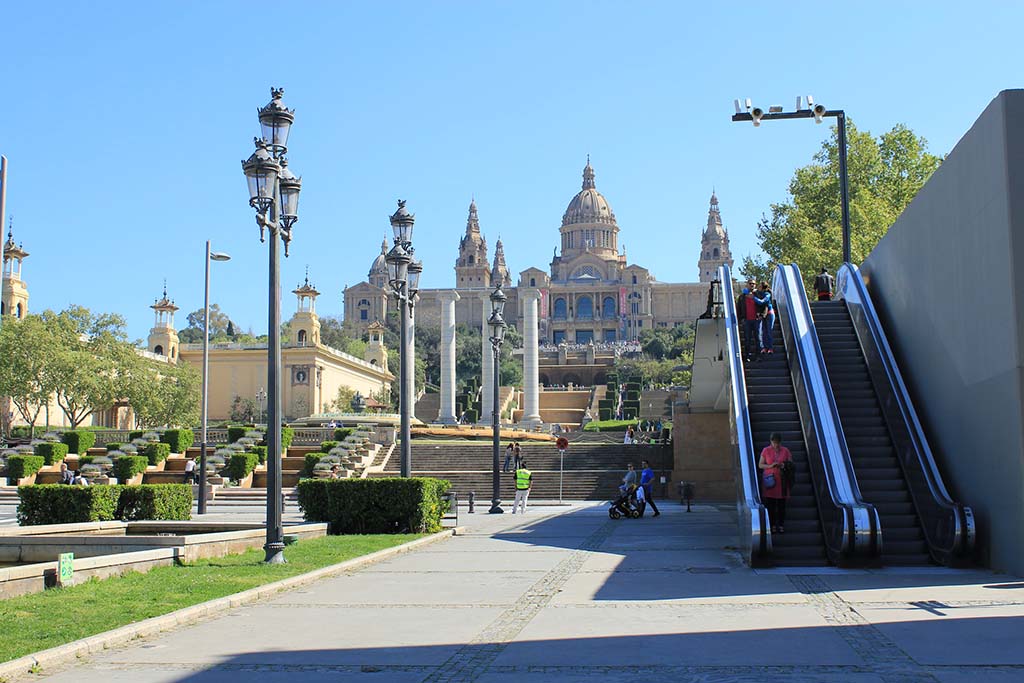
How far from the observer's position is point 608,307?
17562cm

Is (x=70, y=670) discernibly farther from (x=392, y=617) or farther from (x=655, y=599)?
(x=655, y=599)

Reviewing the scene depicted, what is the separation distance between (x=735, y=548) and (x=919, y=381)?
339 cm

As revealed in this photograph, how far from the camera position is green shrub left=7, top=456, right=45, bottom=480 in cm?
3784

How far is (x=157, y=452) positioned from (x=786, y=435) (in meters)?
29.5

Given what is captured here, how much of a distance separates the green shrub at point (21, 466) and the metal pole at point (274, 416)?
2733 centimetres

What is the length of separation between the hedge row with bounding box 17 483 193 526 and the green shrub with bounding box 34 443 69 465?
79.5 ft

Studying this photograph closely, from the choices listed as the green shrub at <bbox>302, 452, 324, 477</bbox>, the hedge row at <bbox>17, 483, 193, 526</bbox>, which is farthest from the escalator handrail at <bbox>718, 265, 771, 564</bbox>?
the green shrub at <bbox>302, 452, 324, 477</bbox>

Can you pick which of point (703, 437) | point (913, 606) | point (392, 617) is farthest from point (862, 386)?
point (703, 437)

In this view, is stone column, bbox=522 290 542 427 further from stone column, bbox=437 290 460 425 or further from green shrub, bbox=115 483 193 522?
green shrub, bbox=115 483 193 522

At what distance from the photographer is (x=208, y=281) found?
106ft

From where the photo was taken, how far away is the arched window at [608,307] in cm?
17488

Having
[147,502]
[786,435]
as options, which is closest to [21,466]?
[147,502]

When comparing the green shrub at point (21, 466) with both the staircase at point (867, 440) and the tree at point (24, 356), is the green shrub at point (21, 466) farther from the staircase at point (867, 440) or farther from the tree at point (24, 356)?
the staircase at point (867, 440)

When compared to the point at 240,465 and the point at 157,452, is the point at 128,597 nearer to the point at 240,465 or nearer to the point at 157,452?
the point at 240,465
